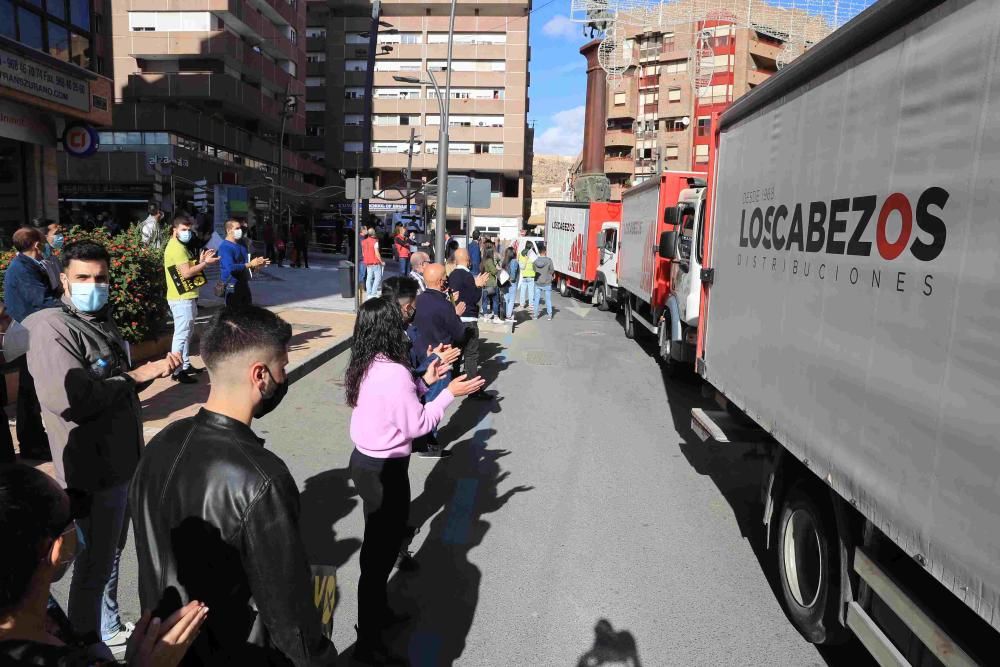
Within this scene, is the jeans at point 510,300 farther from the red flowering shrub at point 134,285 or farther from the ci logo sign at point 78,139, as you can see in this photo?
the ci logo sign at point 78,139

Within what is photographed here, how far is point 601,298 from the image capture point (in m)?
20.8

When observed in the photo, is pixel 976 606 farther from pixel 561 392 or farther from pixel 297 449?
pixel 561 392

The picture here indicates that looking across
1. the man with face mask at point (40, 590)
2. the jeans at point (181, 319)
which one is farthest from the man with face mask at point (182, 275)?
the man with face mask at point (40, 590)

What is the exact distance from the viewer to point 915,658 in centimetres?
278

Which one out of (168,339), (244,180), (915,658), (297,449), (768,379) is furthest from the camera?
(244,180)

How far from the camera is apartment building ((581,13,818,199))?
2468 inches

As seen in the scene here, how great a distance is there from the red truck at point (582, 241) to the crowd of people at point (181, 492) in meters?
14.6

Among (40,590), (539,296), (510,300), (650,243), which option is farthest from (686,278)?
(40,590)

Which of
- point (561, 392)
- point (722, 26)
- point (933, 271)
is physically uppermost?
point (722, 26)

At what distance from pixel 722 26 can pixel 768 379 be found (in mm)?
63234

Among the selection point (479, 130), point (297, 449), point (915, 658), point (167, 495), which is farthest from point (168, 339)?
A: point (479, 130)

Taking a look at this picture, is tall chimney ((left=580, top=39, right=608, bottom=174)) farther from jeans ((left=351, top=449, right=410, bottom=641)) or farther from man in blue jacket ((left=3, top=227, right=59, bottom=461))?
jeans ((left=351, top=449, right=410, bottom=641))

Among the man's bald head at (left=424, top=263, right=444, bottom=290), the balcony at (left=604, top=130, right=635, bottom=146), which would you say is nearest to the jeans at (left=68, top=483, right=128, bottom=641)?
the man's bald head at (left=424, top=263, right=444, bottom=290)

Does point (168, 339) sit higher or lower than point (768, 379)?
lower
